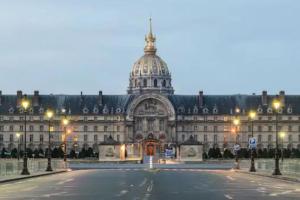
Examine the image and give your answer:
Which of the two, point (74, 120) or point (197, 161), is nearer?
point (197, 161)

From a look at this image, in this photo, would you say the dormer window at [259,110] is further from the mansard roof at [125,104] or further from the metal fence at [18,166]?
the metal fence at [18,166]

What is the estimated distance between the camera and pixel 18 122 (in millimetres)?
179375

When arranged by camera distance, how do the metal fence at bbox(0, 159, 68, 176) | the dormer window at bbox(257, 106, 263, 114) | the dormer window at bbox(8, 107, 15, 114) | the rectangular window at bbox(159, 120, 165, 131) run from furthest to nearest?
the rectangular window at bbox(159, 120, 165, 131), the dormer window at bbox(257, 106, 263, 114), the dormer window at bbox(8, 107, 15, 114), the metal fence at bbox(0, 159, 68, 176)

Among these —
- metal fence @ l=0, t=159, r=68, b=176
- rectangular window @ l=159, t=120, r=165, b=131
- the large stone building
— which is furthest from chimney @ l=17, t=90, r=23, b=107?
metal fence @ l=0, t=159, r=68, b=176

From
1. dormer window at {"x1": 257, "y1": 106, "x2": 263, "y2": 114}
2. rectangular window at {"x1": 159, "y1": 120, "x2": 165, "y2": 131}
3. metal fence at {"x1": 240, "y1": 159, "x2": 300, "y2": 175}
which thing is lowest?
metal fence at {"x1": 240, "y1": 159, "x2": 300, "y2": 175}

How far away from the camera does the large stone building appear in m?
180

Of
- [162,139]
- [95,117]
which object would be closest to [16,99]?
[95,117]

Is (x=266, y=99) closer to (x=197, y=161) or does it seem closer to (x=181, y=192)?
(x=197, y=161)

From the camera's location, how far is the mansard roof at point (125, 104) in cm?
18050

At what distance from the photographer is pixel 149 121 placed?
598 feet

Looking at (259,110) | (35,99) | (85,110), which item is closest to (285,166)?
(259,110)

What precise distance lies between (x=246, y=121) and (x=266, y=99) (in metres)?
6.49

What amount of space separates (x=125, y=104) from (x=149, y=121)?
6565mm

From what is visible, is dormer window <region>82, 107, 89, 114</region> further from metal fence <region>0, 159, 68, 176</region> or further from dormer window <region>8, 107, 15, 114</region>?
metal fence <region>0, 159, 68, 176</region>
